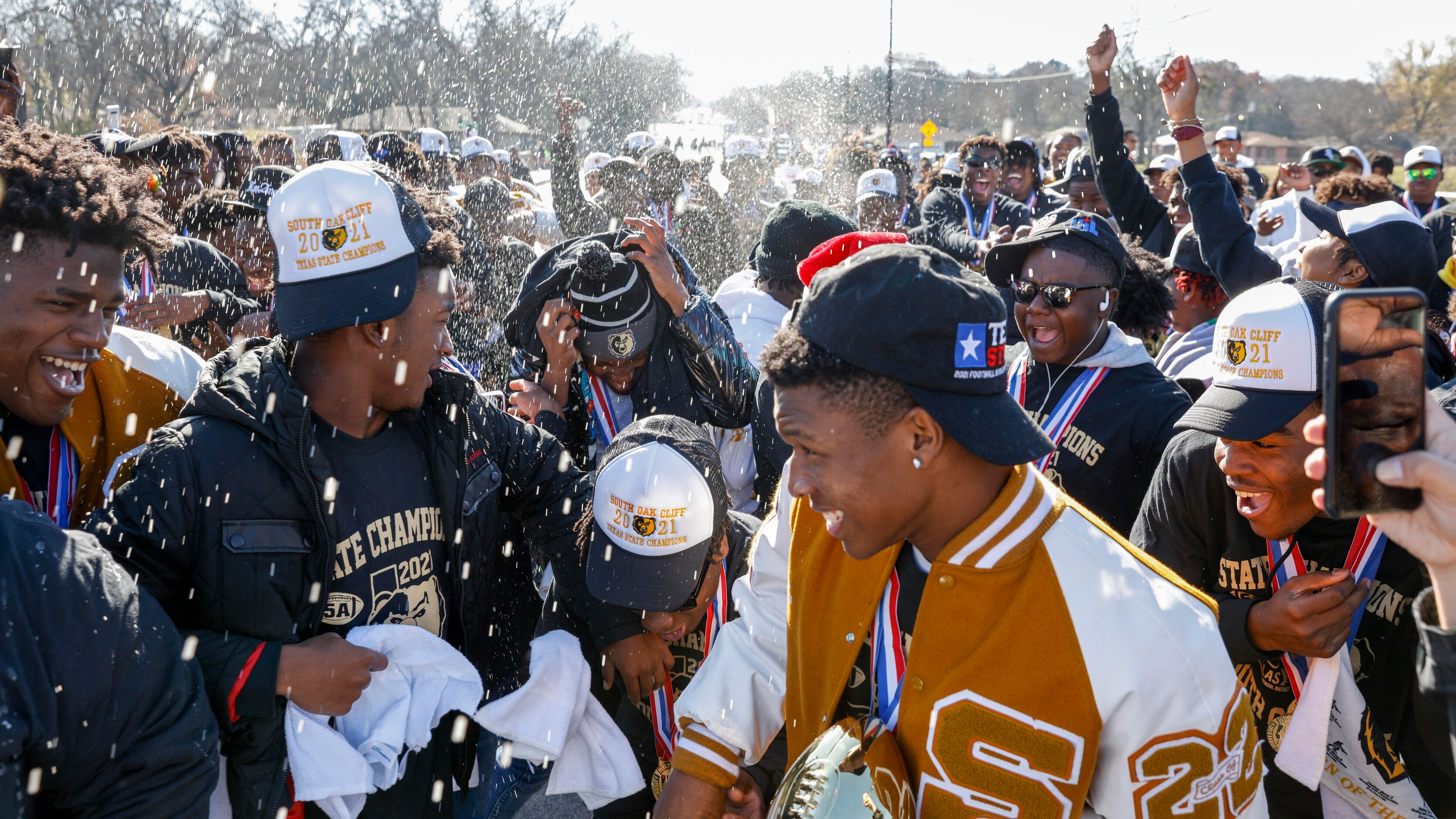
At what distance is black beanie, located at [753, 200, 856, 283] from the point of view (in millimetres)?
4922

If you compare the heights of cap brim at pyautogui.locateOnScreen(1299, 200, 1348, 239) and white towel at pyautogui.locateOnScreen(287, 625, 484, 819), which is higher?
cap brim at pyautogui.locateOnScreen(1299, 200, 1348, 239)

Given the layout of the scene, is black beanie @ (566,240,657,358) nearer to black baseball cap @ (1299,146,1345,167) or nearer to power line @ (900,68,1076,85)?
black baseball cap @ (1299,146,1345,167)

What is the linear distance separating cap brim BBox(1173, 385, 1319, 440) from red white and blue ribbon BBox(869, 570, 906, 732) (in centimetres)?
93

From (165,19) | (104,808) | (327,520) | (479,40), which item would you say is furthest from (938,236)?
(479,40)

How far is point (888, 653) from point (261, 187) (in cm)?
540

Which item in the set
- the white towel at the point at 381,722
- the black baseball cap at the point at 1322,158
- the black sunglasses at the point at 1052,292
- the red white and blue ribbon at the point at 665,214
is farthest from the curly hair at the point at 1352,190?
the white towel at the point at 381,722

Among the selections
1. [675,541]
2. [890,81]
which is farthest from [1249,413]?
[890,81]

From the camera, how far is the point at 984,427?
1810 mm

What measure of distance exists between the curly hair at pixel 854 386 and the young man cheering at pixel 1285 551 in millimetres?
1049

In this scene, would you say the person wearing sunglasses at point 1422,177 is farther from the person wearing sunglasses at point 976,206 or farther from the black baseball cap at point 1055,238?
the black baseball cap at point 1055,238

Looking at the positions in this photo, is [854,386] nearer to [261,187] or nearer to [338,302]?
[338,302]

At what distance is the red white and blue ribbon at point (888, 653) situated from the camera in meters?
2.08

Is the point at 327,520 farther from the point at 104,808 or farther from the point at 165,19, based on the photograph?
the point at 165,19

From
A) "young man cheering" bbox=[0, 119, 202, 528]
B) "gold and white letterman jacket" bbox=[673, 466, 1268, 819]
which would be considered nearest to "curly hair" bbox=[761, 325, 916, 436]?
"gold and white letterman jacket" bbox=[673, 466, 1268, 819]
